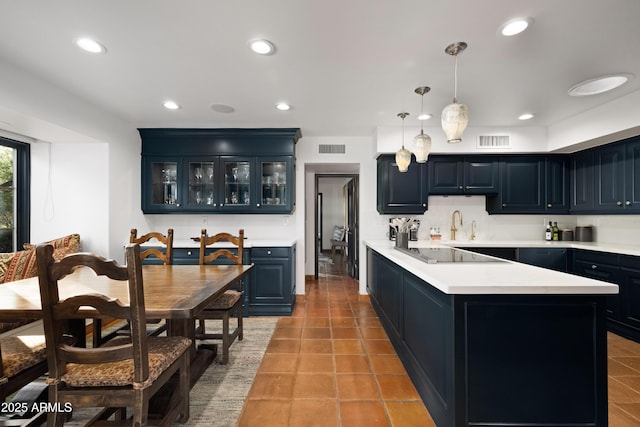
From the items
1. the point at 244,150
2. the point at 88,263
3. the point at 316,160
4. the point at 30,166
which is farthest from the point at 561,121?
the point at 30,166

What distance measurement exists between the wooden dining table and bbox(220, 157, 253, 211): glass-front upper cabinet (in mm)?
1638

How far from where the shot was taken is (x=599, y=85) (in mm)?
2662

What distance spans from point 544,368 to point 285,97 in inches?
114

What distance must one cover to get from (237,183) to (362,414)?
3168 mm

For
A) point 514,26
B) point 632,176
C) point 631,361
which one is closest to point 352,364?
point 631,361

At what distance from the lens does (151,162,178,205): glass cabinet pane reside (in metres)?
4.07

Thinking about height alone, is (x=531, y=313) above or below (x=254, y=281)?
above

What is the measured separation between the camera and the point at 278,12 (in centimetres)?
172

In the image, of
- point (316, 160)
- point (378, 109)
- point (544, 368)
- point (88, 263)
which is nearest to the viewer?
point (88, 263)

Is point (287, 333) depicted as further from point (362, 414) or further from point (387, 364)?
point (362, 414)

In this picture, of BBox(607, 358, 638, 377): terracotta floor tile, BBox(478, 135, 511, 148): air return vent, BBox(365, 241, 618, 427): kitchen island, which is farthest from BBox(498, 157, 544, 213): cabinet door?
BBox(365, 241, 618, 427): kitchen island

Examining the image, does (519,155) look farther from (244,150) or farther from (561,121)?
(244,150)

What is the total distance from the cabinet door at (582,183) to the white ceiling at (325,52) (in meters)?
0.86

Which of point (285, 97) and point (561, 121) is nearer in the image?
point (285, 97)
